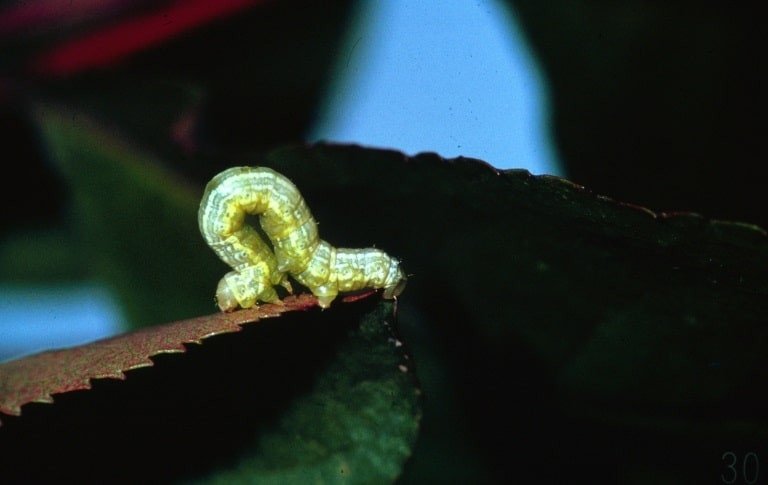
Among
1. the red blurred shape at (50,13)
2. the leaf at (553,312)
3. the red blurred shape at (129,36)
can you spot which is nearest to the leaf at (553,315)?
the leaf at (553,312)

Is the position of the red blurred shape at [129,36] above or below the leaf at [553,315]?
above

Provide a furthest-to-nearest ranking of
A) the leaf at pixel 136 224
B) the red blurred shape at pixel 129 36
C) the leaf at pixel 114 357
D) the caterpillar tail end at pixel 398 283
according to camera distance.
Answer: the red blurred shape at pixel 129 36 → the leaf at pixel 136 224 → the caterpillar tail end at pixel 398 283 → the leaf at pixel 114 357

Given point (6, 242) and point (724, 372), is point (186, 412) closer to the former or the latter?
point (724, 372)

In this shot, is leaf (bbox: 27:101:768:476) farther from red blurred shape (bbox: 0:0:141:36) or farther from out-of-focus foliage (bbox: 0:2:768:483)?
red blurred shape (bbox: 0:0:141:36)

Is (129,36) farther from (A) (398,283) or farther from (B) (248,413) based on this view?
(B) (248,413)

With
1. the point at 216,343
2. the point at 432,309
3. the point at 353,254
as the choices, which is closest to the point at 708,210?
the point at 432,309

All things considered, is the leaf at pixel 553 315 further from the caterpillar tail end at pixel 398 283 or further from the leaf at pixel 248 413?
the leaf at pixel 248 413

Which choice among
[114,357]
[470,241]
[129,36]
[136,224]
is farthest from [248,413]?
[129,36]
